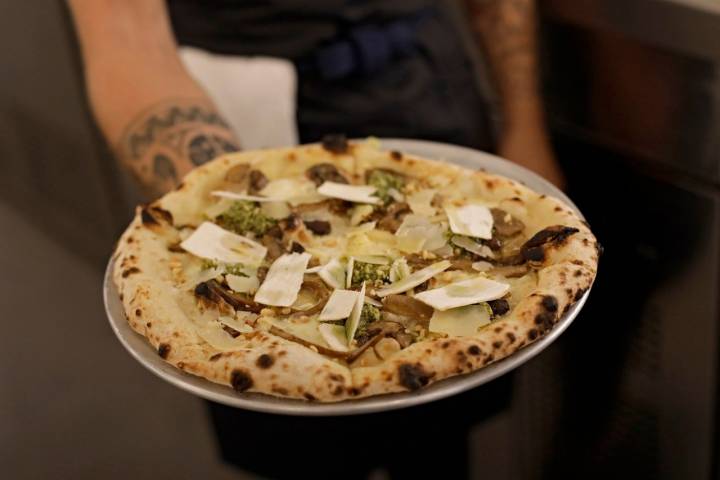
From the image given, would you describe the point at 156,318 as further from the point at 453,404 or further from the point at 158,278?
the point at 453,404

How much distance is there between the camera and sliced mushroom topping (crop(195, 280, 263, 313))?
112 cm

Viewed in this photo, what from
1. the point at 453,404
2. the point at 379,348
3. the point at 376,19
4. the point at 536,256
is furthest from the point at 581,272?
the point at 376,19

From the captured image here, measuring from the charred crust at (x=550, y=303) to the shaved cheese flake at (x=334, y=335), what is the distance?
0.75ft

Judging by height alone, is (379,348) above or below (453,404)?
above

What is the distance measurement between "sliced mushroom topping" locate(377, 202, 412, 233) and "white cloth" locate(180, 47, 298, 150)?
127 cm

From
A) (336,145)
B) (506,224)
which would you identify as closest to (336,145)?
(336,145)

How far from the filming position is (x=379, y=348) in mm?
1042

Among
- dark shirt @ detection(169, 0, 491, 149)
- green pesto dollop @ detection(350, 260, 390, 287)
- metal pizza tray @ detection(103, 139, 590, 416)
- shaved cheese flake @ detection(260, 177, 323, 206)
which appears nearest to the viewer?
metal pizza tray @ detection(103, 139, 590, 416)

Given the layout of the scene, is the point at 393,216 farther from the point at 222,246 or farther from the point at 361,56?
the point at 361,56

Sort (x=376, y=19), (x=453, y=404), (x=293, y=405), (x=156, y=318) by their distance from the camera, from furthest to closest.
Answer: (x=376, y=19) → (x=453, y=404) → (x=156, y=318) → (x=293, y=405)

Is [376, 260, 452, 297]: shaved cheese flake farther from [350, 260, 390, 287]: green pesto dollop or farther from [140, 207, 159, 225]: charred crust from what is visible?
[140, 207, 159, 225]: charred crust

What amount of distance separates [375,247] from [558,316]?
0.28m

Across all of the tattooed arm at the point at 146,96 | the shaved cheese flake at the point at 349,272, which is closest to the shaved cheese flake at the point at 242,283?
the shaved cheese flake at the point at 349,272

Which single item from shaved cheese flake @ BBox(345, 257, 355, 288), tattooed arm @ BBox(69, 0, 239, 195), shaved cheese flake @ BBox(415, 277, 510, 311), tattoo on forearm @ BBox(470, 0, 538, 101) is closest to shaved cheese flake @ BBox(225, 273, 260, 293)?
shaved cheese flake @ BBox(345, 257, 355, 288)
